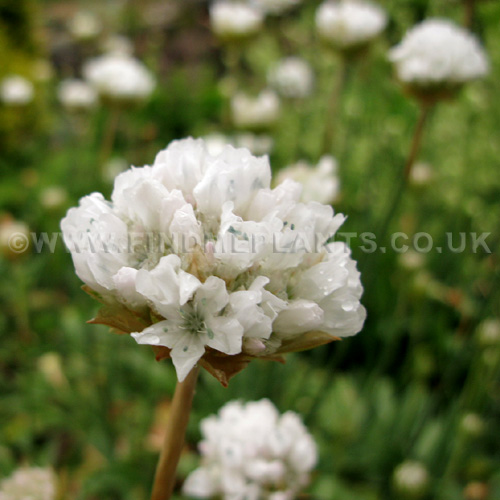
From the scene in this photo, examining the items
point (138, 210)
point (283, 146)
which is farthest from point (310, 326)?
point (283, 146)

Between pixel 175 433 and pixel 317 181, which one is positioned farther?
pixel 317 181

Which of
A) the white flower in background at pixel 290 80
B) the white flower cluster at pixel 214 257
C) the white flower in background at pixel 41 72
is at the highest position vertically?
the white flower cluster at pixel 214 257

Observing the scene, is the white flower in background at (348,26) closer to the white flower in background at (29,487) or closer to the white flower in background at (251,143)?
the white flower in background at (251,143)

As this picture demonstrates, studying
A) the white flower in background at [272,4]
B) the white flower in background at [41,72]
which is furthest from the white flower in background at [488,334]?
the white flower in background at [41,72]

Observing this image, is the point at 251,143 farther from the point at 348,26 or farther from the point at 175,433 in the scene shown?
the point at 175,433

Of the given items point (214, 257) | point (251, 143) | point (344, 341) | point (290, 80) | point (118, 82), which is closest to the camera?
Answer: point (214, 257)

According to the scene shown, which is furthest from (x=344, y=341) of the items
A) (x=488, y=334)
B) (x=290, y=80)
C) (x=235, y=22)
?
(x=290, y=80)

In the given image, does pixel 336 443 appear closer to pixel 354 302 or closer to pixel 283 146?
pixel 354 302
